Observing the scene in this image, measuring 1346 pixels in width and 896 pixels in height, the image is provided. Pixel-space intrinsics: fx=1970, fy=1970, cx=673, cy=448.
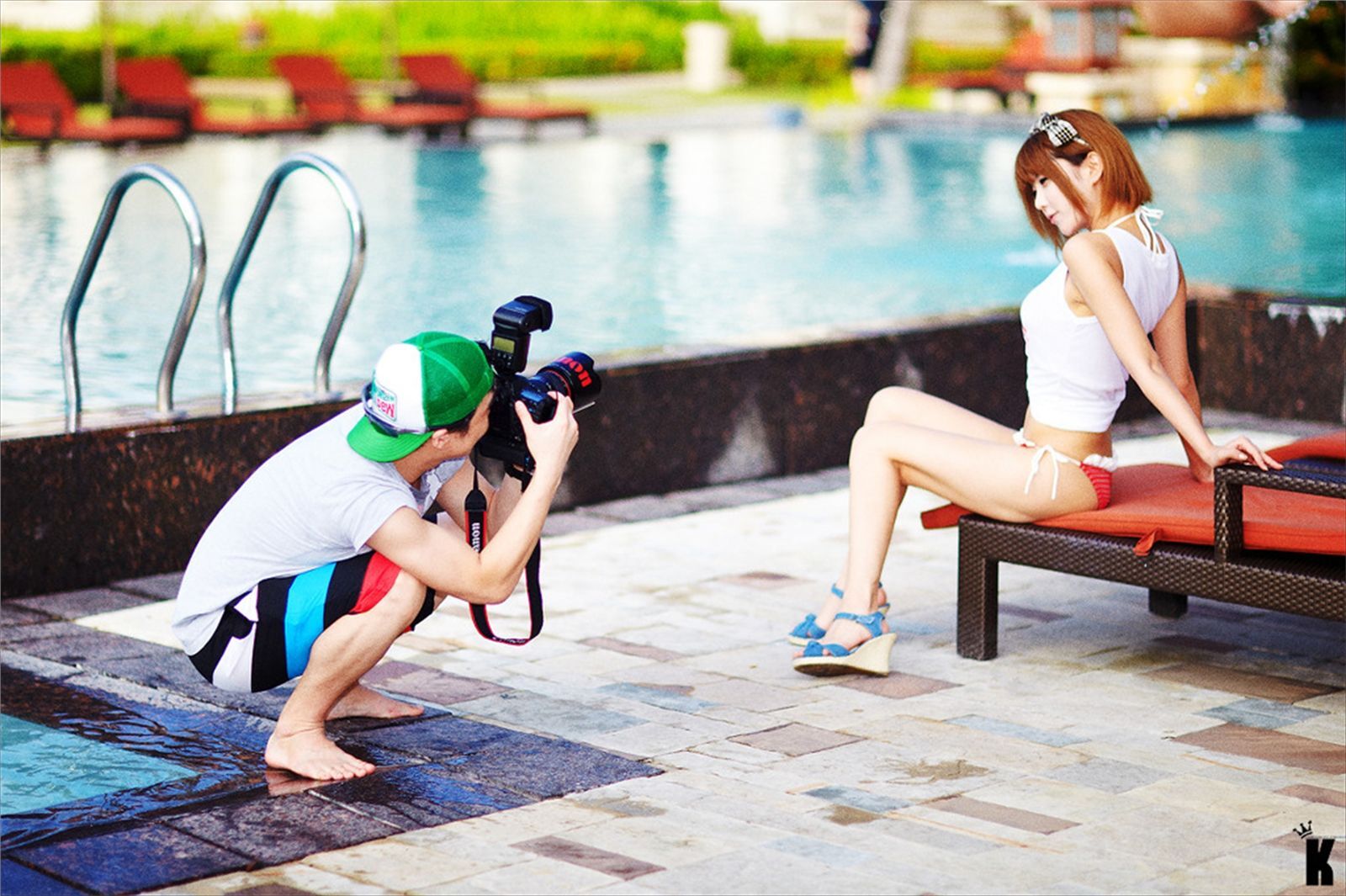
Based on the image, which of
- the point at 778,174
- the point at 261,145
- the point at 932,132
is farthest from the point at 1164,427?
the point at 932,132

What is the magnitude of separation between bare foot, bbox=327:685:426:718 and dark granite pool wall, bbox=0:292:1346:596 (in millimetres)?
1895

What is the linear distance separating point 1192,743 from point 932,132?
22837mm

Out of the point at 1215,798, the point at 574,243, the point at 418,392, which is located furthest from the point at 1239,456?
the point at 574,243

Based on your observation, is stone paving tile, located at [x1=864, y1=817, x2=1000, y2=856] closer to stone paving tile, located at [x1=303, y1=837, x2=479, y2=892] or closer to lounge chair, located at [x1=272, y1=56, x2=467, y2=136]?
stone paving tile, located at [x1=303, y1=837, x2=479, y2=892]

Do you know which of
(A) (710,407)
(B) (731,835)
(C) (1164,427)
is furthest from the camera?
(C) (1164,427)

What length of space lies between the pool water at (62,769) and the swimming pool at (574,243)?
3473 mm

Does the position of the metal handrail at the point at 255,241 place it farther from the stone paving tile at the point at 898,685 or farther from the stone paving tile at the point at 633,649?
the stone paving tile at the point at 898,685

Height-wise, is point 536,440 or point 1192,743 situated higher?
point 536,440

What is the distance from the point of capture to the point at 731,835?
13.9 feet

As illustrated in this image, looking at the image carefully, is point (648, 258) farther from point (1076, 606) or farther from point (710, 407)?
point (1076, 606)

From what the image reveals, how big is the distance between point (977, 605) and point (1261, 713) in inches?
34.0

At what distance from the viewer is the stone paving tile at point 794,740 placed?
16.0ft

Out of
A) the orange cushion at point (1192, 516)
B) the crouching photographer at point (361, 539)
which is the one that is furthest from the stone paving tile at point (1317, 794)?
the crouching photographer at point (361, 539)
